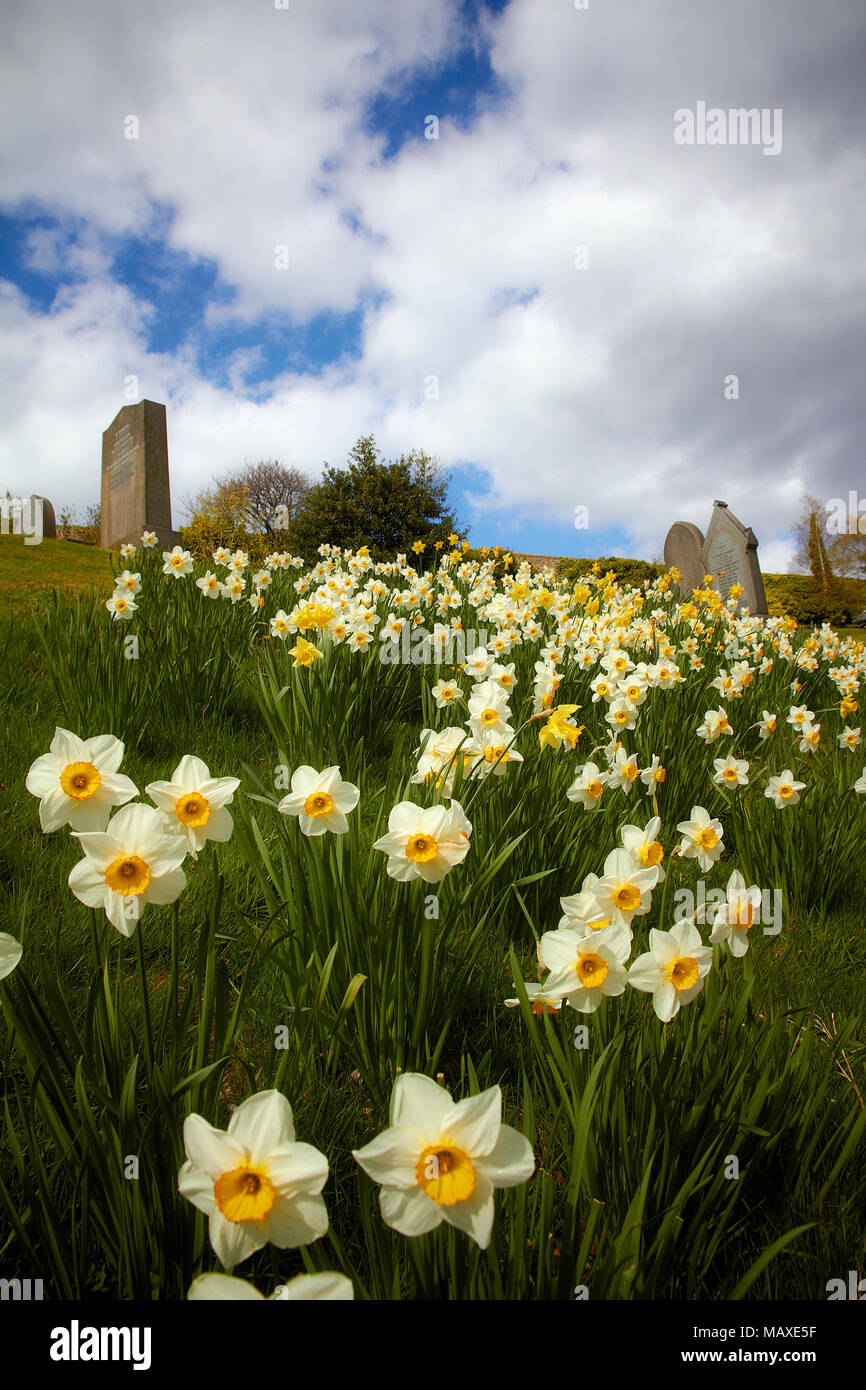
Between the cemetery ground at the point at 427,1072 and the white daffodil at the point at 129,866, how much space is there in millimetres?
111

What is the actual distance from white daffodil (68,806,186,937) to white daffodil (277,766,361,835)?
36 cm


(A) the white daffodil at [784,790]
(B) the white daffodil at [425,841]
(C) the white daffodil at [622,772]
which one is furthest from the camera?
(A) the white daffodil at [784,790]

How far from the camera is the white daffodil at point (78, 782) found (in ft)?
3.70

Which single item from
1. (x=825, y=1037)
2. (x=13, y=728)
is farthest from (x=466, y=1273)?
(x=13, y=728)

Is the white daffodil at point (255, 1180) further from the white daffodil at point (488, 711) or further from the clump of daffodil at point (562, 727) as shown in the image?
the clump of daffodil at point (562, 727)

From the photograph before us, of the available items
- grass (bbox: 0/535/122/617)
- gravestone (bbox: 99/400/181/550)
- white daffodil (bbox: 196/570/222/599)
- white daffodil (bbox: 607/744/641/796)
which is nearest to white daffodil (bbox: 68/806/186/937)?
white daffodil (bbox: 607/744/641/796)

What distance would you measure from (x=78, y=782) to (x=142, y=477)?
9.71 m

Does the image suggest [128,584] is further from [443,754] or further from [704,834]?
[704,834]

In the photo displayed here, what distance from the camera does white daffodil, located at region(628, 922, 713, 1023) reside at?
118 cm

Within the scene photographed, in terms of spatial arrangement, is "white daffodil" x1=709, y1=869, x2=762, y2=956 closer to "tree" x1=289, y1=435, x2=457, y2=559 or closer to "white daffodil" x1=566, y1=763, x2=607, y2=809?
"white daffodil" x1=566, y1=763, x2=607, y2=809

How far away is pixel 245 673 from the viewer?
4035 millimetres

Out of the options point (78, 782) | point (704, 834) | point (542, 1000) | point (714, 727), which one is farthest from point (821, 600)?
point (78, 782)

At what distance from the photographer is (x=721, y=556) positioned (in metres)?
12.9

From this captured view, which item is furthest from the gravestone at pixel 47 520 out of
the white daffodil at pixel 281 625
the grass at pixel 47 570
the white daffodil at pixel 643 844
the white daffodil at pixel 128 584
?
the white daffodil at pixel 643 844
